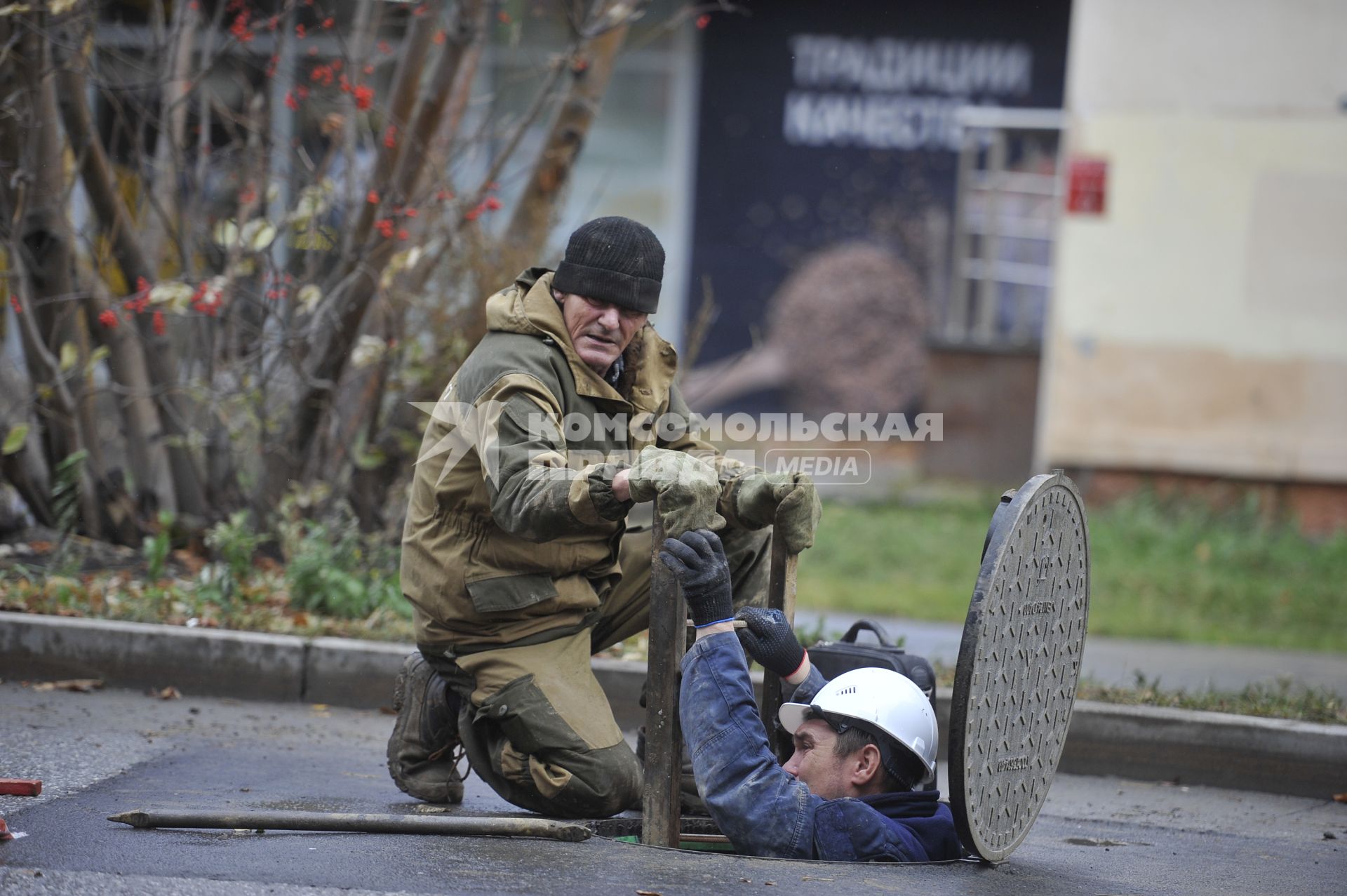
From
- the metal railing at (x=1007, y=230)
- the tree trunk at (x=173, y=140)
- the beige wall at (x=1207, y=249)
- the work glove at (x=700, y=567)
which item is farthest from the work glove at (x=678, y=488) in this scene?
the metal railing at (x=1007, y=230)

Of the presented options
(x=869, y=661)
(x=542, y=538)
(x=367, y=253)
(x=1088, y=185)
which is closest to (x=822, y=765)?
(x=869, y=661)

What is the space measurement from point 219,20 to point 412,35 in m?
0.87

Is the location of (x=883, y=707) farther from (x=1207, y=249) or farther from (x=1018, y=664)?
(x=1207, y=249)

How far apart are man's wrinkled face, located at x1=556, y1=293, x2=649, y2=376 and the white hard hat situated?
3.29ft

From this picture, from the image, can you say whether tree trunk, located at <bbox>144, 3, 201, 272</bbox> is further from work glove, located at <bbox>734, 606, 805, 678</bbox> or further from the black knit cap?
work glove, located at <bbox>734, 606, 805, 678</bbox>

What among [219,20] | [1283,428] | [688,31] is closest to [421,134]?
[219,20]

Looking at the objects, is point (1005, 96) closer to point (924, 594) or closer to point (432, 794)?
point (924, 594)

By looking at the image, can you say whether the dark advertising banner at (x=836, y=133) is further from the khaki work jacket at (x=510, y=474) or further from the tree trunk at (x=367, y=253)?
the khaki work jacket at (x=510, y=474)

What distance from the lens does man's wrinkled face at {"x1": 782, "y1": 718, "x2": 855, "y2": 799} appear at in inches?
135

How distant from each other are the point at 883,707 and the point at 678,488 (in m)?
0.73

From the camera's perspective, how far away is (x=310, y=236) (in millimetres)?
5820

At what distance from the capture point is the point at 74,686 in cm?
507

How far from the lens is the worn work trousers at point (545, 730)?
361cm

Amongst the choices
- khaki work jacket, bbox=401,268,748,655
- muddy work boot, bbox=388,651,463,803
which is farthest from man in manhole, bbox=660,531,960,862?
muddy work boot, bbox=388,651,463,803
